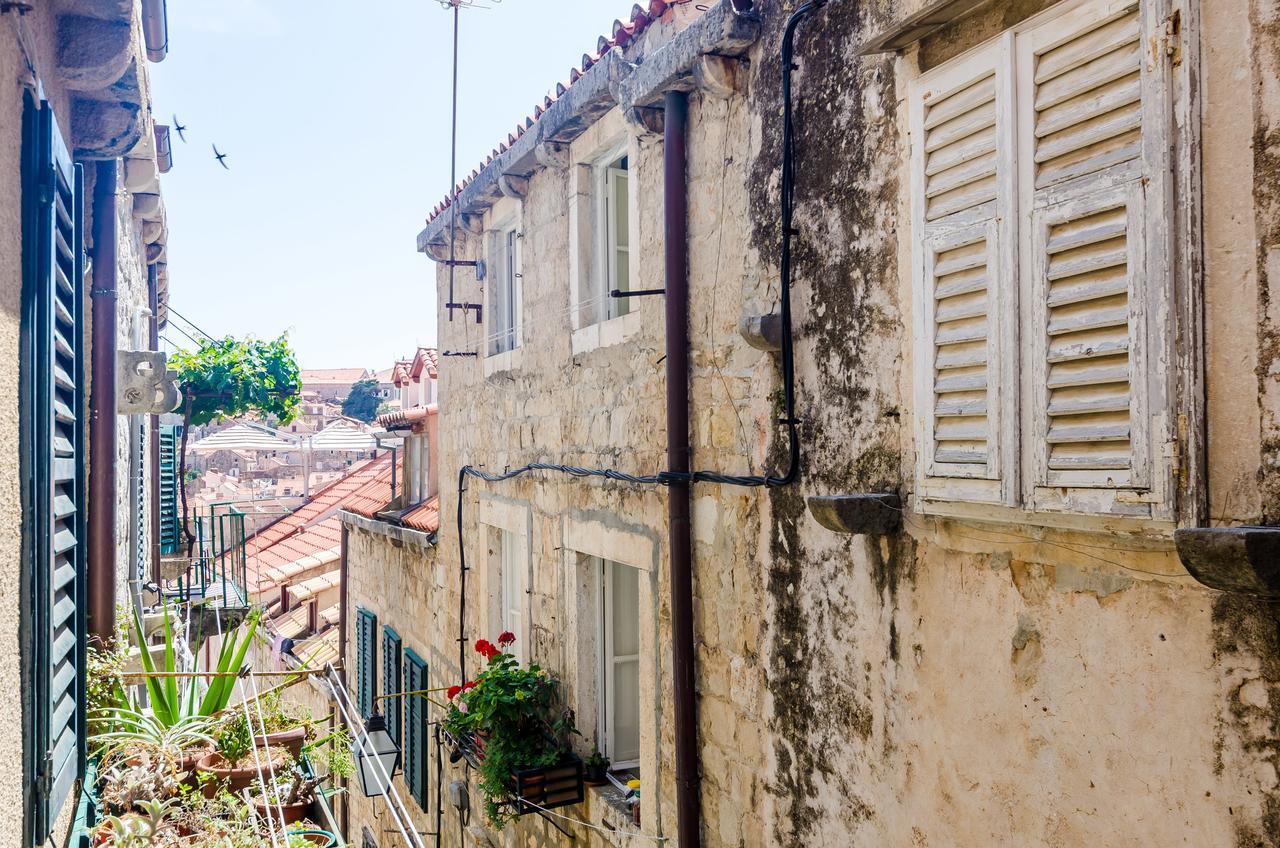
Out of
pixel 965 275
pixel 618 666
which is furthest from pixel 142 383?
pixel 965 275

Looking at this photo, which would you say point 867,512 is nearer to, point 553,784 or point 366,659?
point 553,784

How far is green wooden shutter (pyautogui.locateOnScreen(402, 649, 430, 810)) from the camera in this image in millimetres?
8953

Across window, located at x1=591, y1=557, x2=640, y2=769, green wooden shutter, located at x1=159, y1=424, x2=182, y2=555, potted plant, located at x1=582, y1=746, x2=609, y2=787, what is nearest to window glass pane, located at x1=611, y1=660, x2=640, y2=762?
window, located at x1=591, y1=557, x2=640, y2=769

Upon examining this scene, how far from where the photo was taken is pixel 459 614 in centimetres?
812

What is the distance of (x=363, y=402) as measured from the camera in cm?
6431

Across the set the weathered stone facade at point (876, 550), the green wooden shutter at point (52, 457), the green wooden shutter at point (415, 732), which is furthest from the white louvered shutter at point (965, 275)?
the green wooden shutter at point (415, 732)

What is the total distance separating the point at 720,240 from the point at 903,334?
1.40 meters

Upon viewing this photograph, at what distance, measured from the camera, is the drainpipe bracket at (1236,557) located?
1.96 m

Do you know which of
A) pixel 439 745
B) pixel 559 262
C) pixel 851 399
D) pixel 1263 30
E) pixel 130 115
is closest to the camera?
pixel 1263 30

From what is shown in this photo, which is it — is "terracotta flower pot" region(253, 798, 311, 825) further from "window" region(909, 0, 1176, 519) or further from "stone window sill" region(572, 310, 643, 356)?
"window" region(909, 0, 1176, 519)

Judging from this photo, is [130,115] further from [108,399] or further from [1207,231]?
[1207,231]

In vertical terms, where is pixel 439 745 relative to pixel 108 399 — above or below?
below

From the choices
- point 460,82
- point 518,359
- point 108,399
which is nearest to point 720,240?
point 518,359

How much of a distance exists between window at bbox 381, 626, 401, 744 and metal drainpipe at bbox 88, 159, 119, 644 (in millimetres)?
4850
